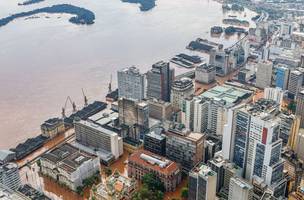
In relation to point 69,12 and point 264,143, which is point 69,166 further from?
point 69,12

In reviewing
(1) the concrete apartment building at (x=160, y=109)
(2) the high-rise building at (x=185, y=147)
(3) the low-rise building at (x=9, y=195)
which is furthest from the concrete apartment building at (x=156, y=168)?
(3) the low-rise building at (x=9, y=195)

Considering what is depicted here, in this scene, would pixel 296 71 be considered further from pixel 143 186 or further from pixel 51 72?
pixel 51 72

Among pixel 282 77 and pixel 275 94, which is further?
pixel 282 77

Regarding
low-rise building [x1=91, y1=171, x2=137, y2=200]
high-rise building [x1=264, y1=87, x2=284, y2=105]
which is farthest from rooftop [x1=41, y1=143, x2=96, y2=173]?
high-rise building [x1=264, y1=87, x2=284, y2=105]

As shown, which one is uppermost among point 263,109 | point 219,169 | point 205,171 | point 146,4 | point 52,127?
point 263,109

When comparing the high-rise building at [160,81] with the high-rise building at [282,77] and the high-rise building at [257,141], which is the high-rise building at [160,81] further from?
the high-rise building at [257,141]

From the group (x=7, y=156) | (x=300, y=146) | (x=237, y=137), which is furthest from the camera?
(x=7, y=156)

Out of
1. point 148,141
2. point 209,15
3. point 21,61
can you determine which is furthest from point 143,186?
point 209,15

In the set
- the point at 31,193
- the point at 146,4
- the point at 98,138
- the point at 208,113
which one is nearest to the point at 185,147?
the point at 208,113

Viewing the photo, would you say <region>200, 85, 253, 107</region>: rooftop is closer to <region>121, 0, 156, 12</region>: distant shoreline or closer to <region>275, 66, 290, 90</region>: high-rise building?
<region>275, 66, 290, 90</region>: high-rise building
